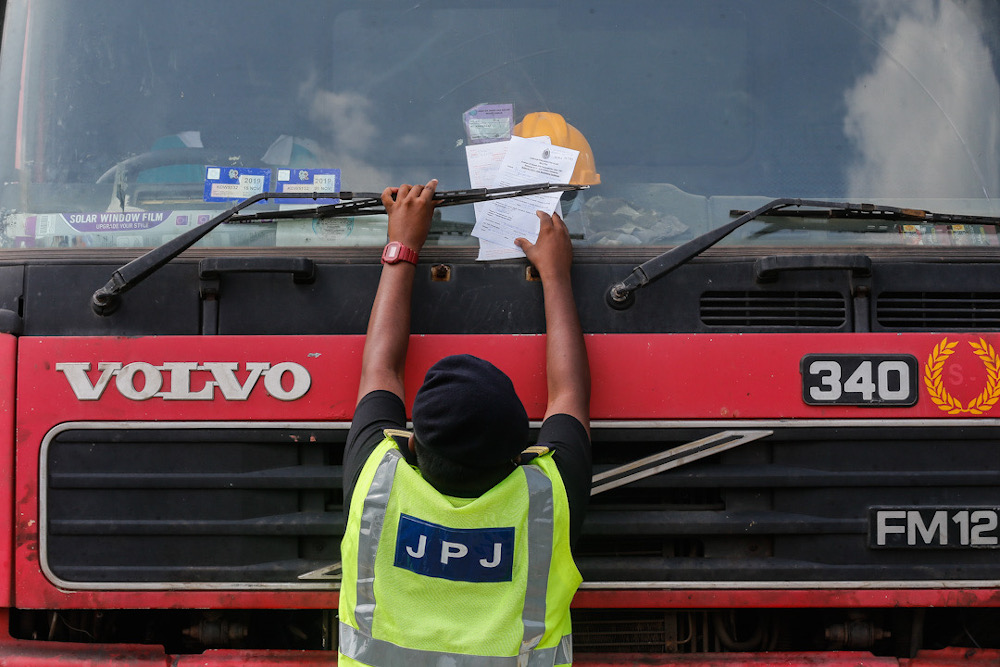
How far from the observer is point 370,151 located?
251 centimetres

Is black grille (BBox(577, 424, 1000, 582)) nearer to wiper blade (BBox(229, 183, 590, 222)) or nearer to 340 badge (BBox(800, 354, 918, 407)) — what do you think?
340 badge (BBox(800, 354, 918, 407))

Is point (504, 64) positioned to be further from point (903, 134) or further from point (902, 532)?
point (902, 532)

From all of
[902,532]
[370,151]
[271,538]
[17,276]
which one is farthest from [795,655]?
[17,276]

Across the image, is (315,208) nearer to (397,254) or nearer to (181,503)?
(397,254)

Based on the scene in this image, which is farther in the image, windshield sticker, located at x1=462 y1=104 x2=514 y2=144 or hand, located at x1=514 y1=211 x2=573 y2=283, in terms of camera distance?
windshield sticker, located at x1=462 y1=104 x2=514 y2=144

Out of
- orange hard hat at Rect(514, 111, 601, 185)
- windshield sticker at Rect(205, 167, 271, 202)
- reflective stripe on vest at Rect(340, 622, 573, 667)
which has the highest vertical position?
orange hard hat at Rect(514, 111, 601, 185)

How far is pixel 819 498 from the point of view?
2.32 meters

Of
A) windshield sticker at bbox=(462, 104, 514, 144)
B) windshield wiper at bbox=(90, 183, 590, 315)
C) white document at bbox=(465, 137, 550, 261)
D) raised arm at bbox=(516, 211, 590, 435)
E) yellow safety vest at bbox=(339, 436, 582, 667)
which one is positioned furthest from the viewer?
windshield sticker at bbox=(462, 104, 514, 144)

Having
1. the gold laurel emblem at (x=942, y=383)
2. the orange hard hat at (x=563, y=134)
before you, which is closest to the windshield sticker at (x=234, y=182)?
the orange hard hat at (x=563, y=134)

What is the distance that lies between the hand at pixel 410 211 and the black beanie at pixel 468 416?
61cm

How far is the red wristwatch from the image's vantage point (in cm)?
229

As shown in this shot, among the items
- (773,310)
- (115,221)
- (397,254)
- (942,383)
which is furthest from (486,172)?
(942,383)

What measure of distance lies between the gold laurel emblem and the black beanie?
3.79 feet

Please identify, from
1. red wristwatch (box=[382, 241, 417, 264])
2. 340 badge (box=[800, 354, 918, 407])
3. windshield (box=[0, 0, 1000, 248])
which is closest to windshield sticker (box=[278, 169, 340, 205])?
windshield (box=[0, 0, 1000, 248])
